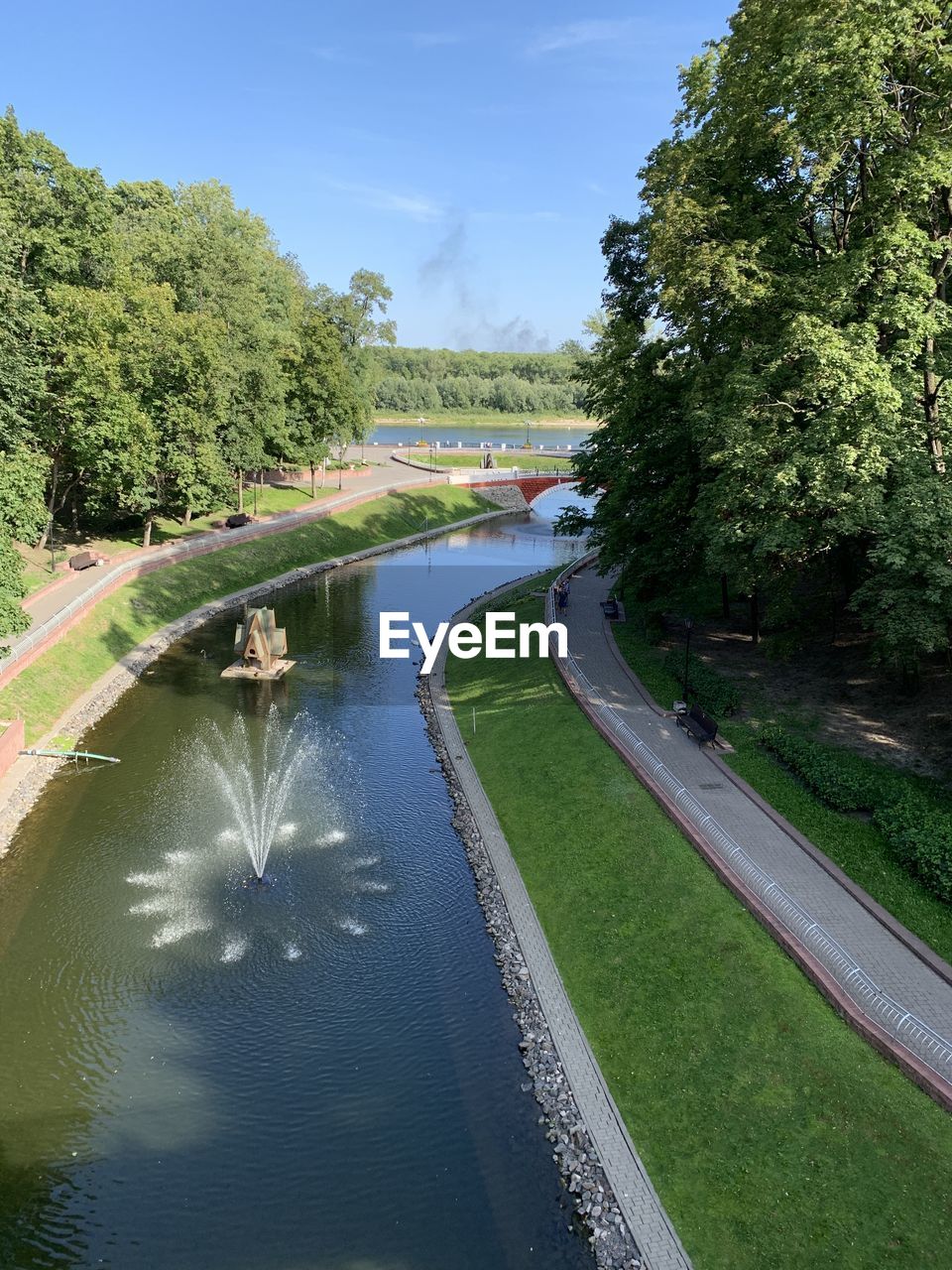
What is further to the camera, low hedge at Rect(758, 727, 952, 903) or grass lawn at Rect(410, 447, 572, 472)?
grass lawn at Rect(410, 447, 572, 472)

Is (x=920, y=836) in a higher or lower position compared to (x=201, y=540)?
lower

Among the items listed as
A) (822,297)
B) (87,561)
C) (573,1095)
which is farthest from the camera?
(87,561)

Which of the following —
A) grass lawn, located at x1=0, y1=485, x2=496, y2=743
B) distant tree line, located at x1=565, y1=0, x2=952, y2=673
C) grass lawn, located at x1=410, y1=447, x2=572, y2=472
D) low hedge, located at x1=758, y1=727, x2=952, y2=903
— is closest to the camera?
low hedge, located at x1=758, y1=727, x2=952, y2=903

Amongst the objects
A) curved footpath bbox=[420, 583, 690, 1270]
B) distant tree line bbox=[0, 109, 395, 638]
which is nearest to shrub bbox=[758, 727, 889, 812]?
curved footpath bbox=[420, 583, 690, 1270]

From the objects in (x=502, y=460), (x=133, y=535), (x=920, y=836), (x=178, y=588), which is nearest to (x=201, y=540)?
(x=133, y=535)

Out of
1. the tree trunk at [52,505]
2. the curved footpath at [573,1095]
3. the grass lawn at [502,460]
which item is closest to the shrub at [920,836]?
the curved footpath at [573,1095]

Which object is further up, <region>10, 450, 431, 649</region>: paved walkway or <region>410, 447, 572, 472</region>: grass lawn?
<region>410, 447, 572, 472</region>: grass lawn

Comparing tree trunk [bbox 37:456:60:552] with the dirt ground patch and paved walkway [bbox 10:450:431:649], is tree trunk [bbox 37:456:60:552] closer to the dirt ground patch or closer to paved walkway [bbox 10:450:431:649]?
paved walkway [bbox 10:450:431:649]

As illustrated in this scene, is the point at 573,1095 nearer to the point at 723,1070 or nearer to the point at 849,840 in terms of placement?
the point at 723,1070
